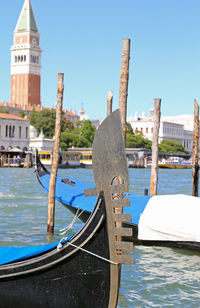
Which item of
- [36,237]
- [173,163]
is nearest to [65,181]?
[36,237]

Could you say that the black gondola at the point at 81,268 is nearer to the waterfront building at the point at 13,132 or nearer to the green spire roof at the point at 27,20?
the waterfront building at the point at 13,132

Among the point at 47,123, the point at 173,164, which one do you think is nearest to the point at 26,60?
the point at 47,123

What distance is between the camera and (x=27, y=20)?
64.2m

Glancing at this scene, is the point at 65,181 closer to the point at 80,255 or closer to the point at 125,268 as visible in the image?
the point at 125,268

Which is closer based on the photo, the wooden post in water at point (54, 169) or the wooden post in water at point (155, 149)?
the wooden post in water at point (54, 169)

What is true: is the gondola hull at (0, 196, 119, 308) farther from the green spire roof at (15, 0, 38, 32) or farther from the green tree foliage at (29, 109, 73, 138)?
the green spire roof at (15, 0, 38, 32)

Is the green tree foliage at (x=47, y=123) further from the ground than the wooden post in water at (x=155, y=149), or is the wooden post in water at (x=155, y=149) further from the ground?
the green tree foliage at (x=47, y=123)

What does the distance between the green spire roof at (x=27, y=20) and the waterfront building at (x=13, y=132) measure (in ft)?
88.9

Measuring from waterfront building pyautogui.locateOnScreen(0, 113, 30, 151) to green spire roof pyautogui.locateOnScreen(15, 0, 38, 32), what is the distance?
1067 inches

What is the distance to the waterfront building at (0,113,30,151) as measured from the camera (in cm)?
3919

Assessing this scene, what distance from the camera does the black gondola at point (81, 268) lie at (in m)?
2.54

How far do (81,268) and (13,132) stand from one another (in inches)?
1495

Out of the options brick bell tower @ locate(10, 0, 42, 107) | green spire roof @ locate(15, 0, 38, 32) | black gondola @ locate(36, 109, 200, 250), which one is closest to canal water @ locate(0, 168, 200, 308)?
black gondola @ locate(36, 109, 200, 250)

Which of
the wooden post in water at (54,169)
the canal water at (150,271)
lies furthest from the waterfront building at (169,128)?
the wooden post in water at (54,169)
